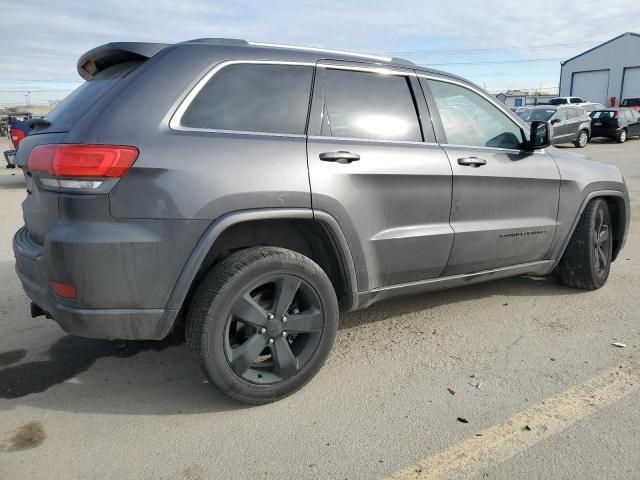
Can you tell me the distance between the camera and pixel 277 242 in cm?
309

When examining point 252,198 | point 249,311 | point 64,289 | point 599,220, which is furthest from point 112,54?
point 599,220

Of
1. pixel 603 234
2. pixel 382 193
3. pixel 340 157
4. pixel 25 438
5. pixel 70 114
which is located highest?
pixel 70 114

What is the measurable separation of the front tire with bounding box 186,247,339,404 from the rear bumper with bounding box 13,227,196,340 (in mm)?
208

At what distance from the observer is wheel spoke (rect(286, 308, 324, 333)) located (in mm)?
2930

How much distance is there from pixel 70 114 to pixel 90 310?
1.07 m

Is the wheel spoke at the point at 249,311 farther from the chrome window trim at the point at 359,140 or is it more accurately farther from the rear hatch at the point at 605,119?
the rear hatch at the point at 605,119

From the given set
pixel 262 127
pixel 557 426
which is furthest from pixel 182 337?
pixel 557 426

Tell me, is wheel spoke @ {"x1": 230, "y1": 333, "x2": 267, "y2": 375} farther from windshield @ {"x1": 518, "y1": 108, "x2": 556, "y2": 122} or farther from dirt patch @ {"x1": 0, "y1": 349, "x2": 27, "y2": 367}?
windshield @ {"x1": 518, "y1": 108, "x2": 556, "y2": 122}

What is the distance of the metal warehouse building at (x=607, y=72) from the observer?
41.7 meters

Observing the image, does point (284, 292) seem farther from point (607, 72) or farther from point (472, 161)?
point (607, 72)

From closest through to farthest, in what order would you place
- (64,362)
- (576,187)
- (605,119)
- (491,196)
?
(64,362)
(491,196)
(576,187)
(605,119)

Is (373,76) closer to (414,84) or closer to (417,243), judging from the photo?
(414,84)

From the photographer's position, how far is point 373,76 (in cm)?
335

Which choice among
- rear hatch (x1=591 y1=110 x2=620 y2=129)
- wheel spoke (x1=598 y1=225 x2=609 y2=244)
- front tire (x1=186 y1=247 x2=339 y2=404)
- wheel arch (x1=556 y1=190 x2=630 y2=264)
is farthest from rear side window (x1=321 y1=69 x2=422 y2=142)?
rear hatch (x1=591 y1=110 x2=620 y2=129)
